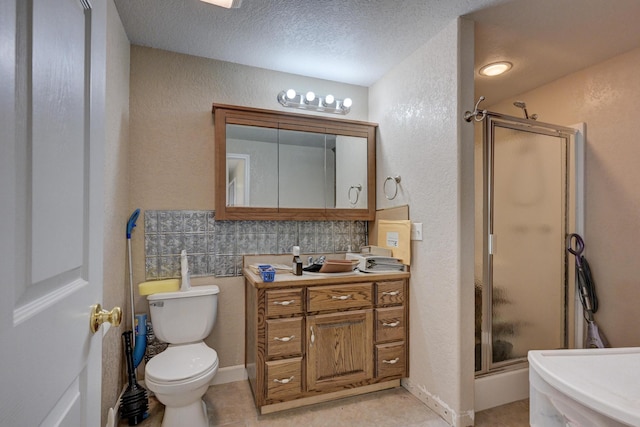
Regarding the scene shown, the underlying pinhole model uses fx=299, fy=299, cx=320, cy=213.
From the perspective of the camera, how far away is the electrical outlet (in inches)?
85.8

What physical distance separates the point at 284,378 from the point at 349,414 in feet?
1.60

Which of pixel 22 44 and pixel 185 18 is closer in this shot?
pixel 22 44

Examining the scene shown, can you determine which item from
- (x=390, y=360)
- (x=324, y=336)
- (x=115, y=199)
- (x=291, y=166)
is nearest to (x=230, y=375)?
(x=324, y=336)

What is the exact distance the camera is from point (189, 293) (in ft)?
6.83

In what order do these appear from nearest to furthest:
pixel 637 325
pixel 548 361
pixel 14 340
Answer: pixel 14 340 < pixel 548 361 < pixel 637 325

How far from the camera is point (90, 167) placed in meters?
0.75

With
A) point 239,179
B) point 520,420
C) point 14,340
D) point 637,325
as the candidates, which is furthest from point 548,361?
point 239,179

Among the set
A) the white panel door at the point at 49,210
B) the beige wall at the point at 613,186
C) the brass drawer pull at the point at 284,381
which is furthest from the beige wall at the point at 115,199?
the beige wall at the point at 613,186

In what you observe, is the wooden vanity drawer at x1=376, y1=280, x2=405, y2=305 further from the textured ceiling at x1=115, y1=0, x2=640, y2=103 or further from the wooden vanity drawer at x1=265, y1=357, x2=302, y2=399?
the textured ceiling at x1=115, y1=0, x2=640, y2=103

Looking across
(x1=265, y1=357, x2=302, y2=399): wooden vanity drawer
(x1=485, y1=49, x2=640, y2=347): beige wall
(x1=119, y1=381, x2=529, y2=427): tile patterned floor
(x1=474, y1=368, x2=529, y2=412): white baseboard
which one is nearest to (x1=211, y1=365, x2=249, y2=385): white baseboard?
(x1=119, y1=381, x2=529, y2=427): tile patterned floor

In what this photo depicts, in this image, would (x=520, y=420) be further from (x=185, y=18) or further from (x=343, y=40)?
(x=185, y=18)

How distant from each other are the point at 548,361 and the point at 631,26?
233 cm

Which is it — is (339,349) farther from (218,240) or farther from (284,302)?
(218,240)

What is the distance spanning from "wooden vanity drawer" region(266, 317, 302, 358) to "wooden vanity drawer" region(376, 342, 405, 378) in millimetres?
619
